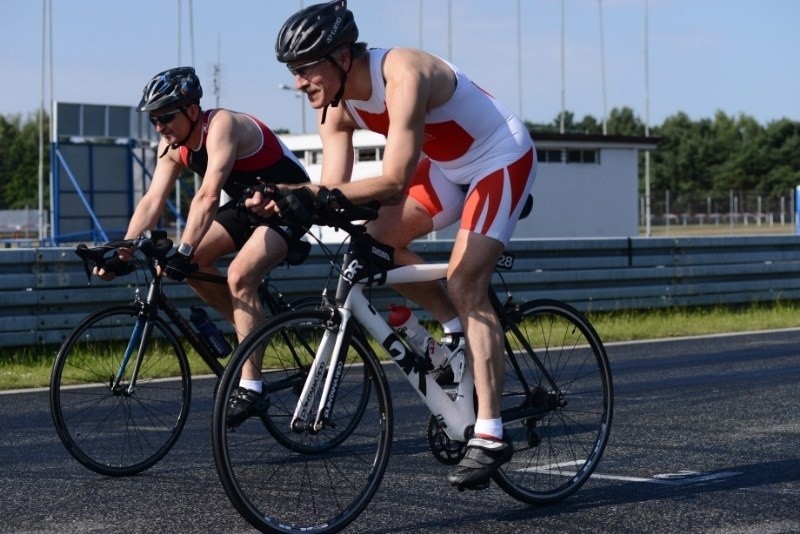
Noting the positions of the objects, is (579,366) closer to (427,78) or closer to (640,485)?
(640,485)

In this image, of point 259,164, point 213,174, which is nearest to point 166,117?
point 213,174

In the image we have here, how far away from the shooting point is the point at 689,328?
48.2 ft

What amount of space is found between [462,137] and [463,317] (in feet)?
2.30

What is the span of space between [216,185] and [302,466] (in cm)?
162

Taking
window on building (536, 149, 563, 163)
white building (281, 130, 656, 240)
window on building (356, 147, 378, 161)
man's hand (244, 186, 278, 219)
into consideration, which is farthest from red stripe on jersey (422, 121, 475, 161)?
window on building (536, 149, 563, 163)

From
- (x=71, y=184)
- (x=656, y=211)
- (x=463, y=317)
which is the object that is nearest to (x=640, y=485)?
(x=463, y=317)

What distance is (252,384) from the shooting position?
18.5 feet

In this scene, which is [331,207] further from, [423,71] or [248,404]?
[248,404]

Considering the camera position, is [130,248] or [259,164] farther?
[259,164]

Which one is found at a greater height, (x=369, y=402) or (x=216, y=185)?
(x=216, y=185)

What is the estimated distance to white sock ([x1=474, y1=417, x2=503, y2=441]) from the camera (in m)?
4.96

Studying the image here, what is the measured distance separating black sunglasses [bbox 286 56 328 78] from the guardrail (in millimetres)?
6677

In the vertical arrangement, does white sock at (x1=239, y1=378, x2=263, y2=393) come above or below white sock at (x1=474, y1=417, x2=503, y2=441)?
above

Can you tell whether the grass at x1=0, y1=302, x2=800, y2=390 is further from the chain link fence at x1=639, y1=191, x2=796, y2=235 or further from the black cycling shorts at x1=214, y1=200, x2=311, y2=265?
the chain link fence at x1=639, y1=191, x2=796, y2=235
